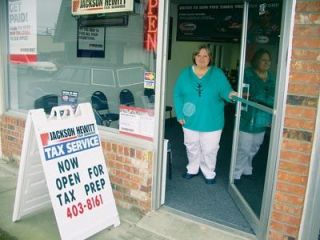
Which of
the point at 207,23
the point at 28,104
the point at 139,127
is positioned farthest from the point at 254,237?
the point at 207,23

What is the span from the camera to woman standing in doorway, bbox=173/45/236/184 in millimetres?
4293

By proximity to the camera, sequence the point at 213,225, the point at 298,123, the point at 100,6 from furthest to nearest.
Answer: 1. the point at 100,6
2. the point at 213,225
3. the point at 298,123

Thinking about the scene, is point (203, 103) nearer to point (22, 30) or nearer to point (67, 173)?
point (67, 173)

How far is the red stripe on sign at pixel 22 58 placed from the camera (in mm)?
4914

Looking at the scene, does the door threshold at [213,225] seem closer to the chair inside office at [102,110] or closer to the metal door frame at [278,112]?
the metal door frame at [278,112]

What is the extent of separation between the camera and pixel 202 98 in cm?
431

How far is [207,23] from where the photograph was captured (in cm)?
750

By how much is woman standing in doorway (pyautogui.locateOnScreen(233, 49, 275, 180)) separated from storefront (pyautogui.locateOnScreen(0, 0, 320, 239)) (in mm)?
65

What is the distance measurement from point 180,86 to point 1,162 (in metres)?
2.87

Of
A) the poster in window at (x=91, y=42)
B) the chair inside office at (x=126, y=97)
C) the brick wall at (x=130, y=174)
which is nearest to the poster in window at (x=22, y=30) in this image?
the poster in window at (x=91, y=42)

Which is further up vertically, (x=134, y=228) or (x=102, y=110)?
(x=102, y=110)

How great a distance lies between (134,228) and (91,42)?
7.59ft

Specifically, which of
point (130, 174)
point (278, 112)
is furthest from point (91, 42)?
point (278, 112)

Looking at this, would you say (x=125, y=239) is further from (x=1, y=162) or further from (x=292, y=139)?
(x=1, y=162)
